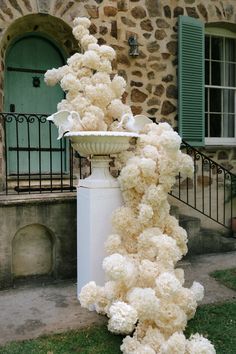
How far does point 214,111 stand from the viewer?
6.87 metres

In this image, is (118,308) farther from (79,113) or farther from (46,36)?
(46,36)

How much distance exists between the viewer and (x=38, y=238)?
438cm

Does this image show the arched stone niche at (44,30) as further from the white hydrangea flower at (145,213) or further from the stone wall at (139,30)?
the white hydrangea flower at (145,213)

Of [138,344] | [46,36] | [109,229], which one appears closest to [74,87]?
[109,229]

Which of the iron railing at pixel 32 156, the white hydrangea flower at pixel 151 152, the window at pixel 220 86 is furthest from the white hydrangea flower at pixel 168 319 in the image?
the window at pixel 220 86

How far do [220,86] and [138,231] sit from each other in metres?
4.30

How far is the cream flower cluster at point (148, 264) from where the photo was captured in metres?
2.71

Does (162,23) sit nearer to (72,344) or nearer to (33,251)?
(33,251)

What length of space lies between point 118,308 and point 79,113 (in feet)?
5.34

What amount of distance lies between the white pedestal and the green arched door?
2.09m

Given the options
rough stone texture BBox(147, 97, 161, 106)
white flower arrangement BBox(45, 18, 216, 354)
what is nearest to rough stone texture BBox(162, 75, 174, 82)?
rough stone texture BBox(147, 97, 161, 106)

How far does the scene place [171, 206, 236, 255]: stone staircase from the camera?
208 inches

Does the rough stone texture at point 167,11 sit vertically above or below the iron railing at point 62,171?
above

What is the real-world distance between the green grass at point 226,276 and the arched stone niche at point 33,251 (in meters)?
1.75
